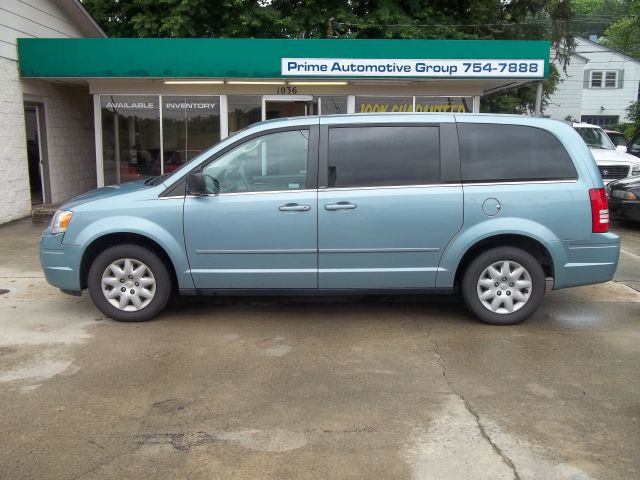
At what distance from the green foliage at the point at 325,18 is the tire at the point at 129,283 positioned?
13603 mm

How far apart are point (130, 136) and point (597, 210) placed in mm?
10814

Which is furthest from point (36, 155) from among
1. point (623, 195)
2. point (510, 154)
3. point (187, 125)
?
point (623, 195)

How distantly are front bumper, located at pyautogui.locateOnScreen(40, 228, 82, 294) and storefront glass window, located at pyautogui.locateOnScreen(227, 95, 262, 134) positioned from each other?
8.23 meters

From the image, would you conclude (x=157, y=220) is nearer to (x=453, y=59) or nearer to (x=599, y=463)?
(x=599, y=463)

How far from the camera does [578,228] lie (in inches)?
213

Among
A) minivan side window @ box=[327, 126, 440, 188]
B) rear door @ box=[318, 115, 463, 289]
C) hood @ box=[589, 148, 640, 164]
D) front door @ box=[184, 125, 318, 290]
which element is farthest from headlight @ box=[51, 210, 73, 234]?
hood @ box=[589, 148, 640, 164]

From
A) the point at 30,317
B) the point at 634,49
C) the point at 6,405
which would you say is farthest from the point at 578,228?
the point at 634,49

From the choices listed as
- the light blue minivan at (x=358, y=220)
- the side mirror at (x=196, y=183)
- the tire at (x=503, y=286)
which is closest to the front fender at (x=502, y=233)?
the light blue minivan at (x=358, y=220)

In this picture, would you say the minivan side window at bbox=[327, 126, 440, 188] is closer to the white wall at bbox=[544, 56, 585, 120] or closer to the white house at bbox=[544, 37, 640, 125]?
the white wall at bbox=[544, 56, 585, 120]

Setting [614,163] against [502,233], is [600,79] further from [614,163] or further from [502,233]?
[502,233]

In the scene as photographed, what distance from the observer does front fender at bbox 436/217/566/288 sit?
5.37 m

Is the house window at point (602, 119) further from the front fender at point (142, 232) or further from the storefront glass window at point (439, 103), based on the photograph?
the front fender at point (142, 232)

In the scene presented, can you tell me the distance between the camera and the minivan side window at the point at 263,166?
18.0 feet

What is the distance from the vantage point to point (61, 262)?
5.55 metres
